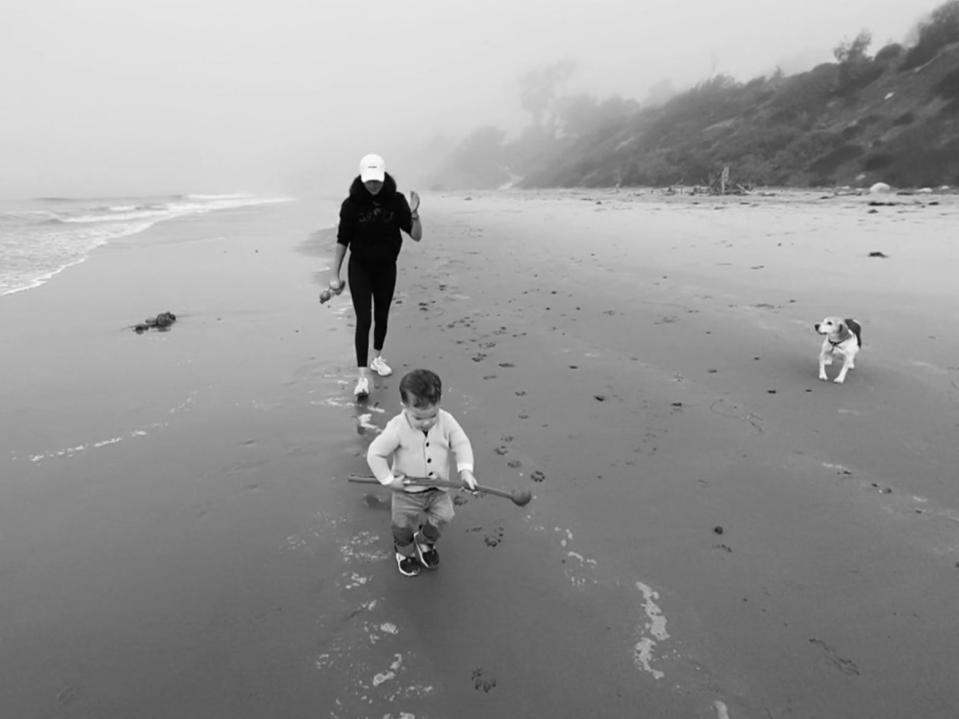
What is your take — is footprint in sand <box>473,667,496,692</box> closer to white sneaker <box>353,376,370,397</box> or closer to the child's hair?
the child's hair

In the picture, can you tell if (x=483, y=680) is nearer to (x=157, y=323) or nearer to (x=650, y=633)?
(x=650, y=633)

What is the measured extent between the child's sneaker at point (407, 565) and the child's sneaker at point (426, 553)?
1.6 inches

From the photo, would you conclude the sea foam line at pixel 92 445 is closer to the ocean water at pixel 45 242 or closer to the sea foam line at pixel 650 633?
the sea foam line at pixel 650 633

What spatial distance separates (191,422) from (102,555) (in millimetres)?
1625

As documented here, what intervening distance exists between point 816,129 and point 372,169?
137 feet

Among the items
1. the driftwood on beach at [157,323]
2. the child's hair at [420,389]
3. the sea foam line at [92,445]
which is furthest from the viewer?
the driftwood on beach at [157,323]

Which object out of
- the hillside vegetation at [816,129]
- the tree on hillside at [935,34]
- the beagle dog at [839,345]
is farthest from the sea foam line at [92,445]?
the tree on hillside at [935,34]

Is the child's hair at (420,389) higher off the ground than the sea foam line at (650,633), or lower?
higher

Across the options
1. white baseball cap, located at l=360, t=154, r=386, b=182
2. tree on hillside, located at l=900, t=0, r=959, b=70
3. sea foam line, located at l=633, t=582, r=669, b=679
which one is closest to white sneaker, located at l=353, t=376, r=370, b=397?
white baseball cap, located at l=360, t=154, r=386, b=182

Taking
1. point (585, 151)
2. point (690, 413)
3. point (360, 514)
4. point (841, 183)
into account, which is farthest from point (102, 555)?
point (585, 151)

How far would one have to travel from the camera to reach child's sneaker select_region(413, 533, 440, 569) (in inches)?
110

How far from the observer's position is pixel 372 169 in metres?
4.51

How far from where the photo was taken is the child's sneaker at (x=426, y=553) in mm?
2805

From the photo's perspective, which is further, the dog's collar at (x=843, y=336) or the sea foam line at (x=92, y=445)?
the dog's collar at (x=843, y=336)
